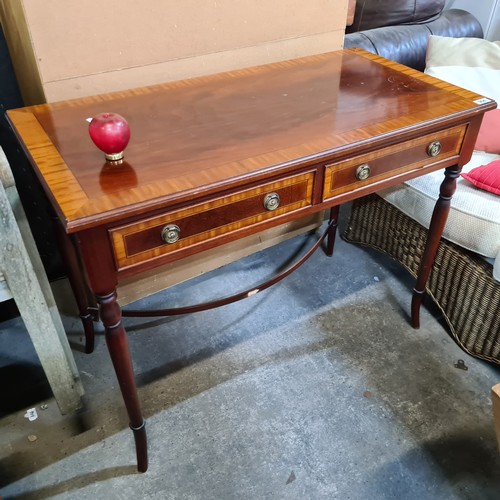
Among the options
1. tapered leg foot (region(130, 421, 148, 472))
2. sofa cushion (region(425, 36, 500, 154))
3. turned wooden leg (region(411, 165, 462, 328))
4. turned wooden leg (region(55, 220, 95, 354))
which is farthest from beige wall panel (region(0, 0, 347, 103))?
tapered leg foot (region(130, 421, 148, 472))

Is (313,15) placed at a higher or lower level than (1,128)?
higher

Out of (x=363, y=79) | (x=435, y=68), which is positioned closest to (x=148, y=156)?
(x=363, y=79)

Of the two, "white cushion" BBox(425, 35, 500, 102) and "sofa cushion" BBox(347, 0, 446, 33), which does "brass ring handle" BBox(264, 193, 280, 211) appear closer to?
"white cushion" BBox(425, 35, 500, 102)

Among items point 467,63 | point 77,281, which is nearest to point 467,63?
point 467,63

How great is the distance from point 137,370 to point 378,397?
2.46 ft

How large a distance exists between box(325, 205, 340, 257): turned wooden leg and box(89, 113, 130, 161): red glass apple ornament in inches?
44.2

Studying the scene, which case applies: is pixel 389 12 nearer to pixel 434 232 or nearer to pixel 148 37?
pixel 434 232

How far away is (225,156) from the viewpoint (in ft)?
3.38

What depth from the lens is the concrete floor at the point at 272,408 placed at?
1.31 metres

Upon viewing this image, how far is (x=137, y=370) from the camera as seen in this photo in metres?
1.59

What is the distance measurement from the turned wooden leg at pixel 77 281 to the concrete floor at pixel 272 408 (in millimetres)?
86

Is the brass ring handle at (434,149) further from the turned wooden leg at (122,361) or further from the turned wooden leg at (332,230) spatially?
the turned wooden leg at (122,361)

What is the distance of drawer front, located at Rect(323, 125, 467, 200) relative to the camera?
1.14 meters

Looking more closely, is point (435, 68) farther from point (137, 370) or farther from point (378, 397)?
point (137, 370)
